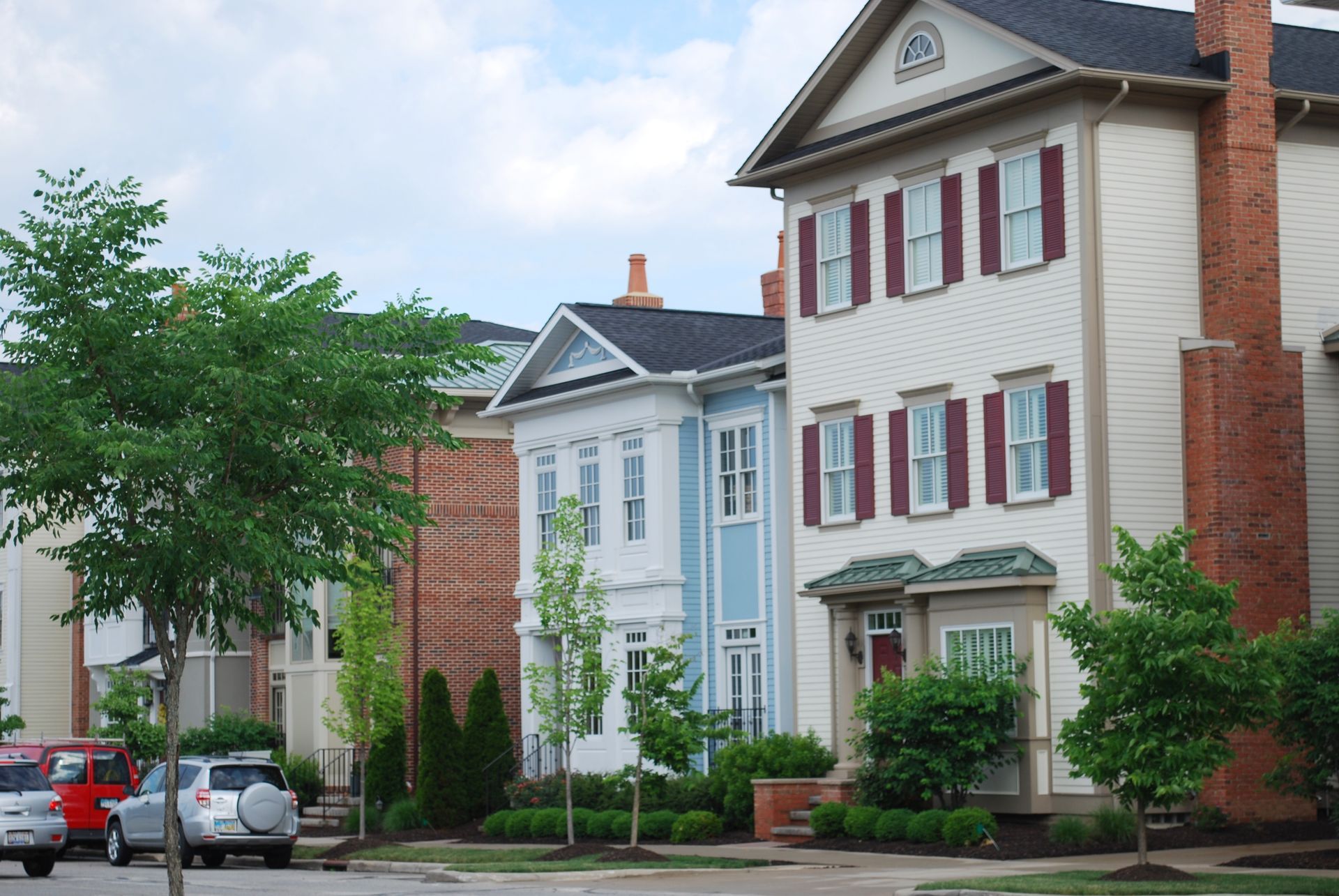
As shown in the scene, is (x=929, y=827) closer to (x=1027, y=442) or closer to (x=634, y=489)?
(x=1027, y=442)

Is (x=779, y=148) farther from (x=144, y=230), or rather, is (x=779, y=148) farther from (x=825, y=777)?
(x=144, y=230)

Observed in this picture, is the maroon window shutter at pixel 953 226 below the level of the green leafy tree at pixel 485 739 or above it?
above

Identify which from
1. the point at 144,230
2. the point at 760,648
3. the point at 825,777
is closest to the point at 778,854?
the point at 825,777

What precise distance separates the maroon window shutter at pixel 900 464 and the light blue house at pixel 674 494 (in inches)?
132

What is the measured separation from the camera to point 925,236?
30.4 metres

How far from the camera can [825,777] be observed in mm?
30859

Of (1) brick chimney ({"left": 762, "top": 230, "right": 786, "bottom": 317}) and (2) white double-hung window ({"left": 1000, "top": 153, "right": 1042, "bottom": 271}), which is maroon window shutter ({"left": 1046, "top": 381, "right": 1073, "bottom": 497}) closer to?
(2) white double-hung window ({"left": 1000, "top": 153, "right": 1042, "bottom": 271})

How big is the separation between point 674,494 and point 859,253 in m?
6.28

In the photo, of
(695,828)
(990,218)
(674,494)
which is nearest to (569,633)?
(695,828)

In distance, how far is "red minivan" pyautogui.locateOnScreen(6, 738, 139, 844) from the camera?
33.8 m

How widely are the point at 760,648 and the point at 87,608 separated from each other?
16.2m

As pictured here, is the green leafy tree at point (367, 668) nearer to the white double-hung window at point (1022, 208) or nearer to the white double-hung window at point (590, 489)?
the white double-hung window at point (590, 489)

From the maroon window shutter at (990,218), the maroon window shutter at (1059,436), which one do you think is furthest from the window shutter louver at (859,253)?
the maroon window shutter at (1059,436)

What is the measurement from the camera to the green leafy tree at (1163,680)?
21.0 metres
